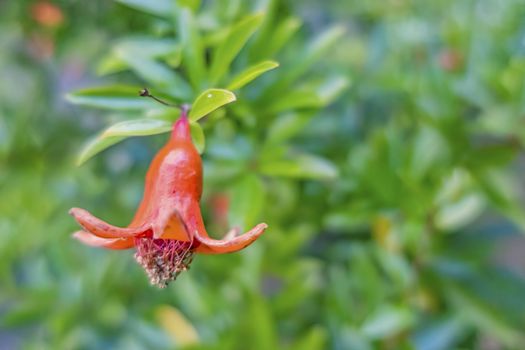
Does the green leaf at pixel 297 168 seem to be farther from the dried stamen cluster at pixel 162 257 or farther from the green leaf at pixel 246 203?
the dried stamen cluster at pixel 162 257

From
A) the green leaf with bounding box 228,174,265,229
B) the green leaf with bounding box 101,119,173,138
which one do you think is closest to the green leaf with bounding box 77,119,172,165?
the green leaf with bounding box 101,119,173,138

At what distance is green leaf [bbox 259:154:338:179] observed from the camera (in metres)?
0.59

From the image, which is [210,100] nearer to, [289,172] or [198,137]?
[198,137]

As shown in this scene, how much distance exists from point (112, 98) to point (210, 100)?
0.14 m

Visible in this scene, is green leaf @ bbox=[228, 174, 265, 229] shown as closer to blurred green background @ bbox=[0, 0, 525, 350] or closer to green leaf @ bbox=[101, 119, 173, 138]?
blurred green background @ bbox=[0, 0, 525, 350]

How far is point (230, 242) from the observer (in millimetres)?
396

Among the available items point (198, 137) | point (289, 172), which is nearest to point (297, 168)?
point (289, 172)

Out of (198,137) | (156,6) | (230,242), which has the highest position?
(156,6)

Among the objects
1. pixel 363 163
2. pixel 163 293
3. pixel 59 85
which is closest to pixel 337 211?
pixel 363 163

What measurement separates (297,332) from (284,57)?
38 centimetres

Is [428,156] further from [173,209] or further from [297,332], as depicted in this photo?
[173,209]

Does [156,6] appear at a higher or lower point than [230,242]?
higher

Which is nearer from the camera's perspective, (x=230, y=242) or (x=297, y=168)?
(x=230, y=242)

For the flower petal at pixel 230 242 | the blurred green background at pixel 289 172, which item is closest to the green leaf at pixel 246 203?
the blurred green background at pixel 289 172
